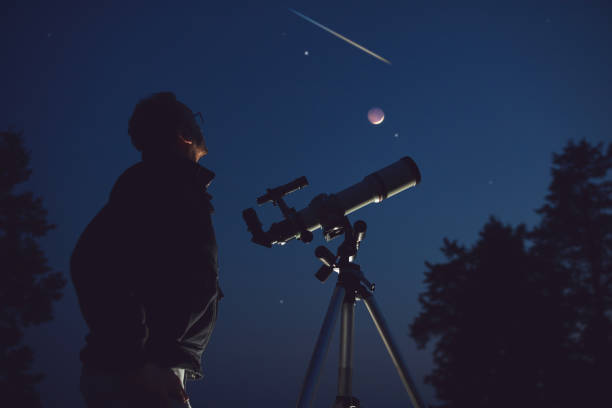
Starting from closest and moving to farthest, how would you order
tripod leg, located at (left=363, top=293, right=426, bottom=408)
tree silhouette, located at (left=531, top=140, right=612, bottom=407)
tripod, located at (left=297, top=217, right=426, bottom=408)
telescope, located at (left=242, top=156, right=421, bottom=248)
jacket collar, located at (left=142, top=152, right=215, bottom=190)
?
jacket collar, located at (left=142, top=152, right=215, bottom=190), tripod, located at (left=297, top=217, right=426, bottom=408), tripod leg, located at (left=363, top=293, right=426, bottom=408), telescope, located at (left=242, top=156, right=421, bottom=248), tree silhouette, located at (left=531, top=140, right=612, bottom=407)

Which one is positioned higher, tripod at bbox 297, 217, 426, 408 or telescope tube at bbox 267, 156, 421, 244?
telescope tube at bbox 267, 156, 421, 244

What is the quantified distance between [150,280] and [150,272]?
3 cm

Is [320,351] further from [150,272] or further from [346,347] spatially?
[150,272]

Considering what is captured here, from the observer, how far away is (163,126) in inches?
73.6

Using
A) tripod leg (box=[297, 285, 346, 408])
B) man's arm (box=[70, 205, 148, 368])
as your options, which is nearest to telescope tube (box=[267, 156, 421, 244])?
tripod leg (box=[297, 285, 346, 408])

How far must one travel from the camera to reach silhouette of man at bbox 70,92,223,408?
127cm

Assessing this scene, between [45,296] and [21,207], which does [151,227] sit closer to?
[45,296]

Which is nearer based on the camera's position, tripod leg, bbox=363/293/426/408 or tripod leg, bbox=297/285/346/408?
tripod leg, bbox=297/285/346/408

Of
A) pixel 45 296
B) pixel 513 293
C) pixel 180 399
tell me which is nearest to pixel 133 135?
→ pixel 180 399

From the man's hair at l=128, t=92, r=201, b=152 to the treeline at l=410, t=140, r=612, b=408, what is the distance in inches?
589

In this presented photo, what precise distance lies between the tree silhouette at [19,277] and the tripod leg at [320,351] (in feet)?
54.9

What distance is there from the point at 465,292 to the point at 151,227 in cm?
1651

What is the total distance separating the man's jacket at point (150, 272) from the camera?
4.20ft

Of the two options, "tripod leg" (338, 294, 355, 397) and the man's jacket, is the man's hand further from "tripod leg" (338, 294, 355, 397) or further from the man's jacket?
"tripod leg" (338, 294, 355, 397)
